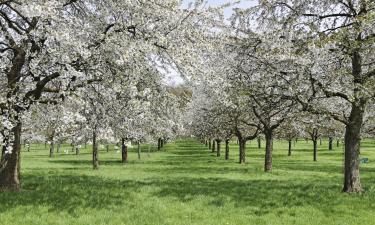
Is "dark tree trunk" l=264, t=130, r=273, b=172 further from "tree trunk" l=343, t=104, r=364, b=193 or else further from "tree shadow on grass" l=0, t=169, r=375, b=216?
"tree trunk" l=343, t=104, r=364, b=193

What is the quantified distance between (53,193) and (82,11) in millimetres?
8212

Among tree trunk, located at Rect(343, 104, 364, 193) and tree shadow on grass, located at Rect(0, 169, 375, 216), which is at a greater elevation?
tree trunk, located at Rect(343, 104, 364, 193)

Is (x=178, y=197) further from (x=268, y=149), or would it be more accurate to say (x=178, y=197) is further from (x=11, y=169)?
(x=268, y=149)

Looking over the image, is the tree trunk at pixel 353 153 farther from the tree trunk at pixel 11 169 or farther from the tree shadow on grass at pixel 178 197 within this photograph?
the tree trunk at pixel 11 169

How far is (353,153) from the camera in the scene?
20.1 meters

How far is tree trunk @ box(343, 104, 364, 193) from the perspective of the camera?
65.3ft

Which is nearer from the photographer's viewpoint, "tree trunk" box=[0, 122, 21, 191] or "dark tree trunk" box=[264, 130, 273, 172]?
"tree trunk" box=[0, 122, 21, 191]

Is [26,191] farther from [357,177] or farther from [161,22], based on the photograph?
[357,177]

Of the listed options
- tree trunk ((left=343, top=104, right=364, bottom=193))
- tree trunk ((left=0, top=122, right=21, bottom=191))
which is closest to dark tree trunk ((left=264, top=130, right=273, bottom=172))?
tree trunk ((left=343, top=104, right=364, bottom=193))

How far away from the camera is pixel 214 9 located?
17.3 m

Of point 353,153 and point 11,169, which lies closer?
point 11,169

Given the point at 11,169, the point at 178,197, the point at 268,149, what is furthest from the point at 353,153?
the point at 268,149

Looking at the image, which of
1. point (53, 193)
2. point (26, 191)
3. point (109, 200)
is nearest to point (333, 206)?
point (109, 200)

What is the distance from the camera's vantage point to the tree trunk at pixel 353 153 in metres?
19.9
